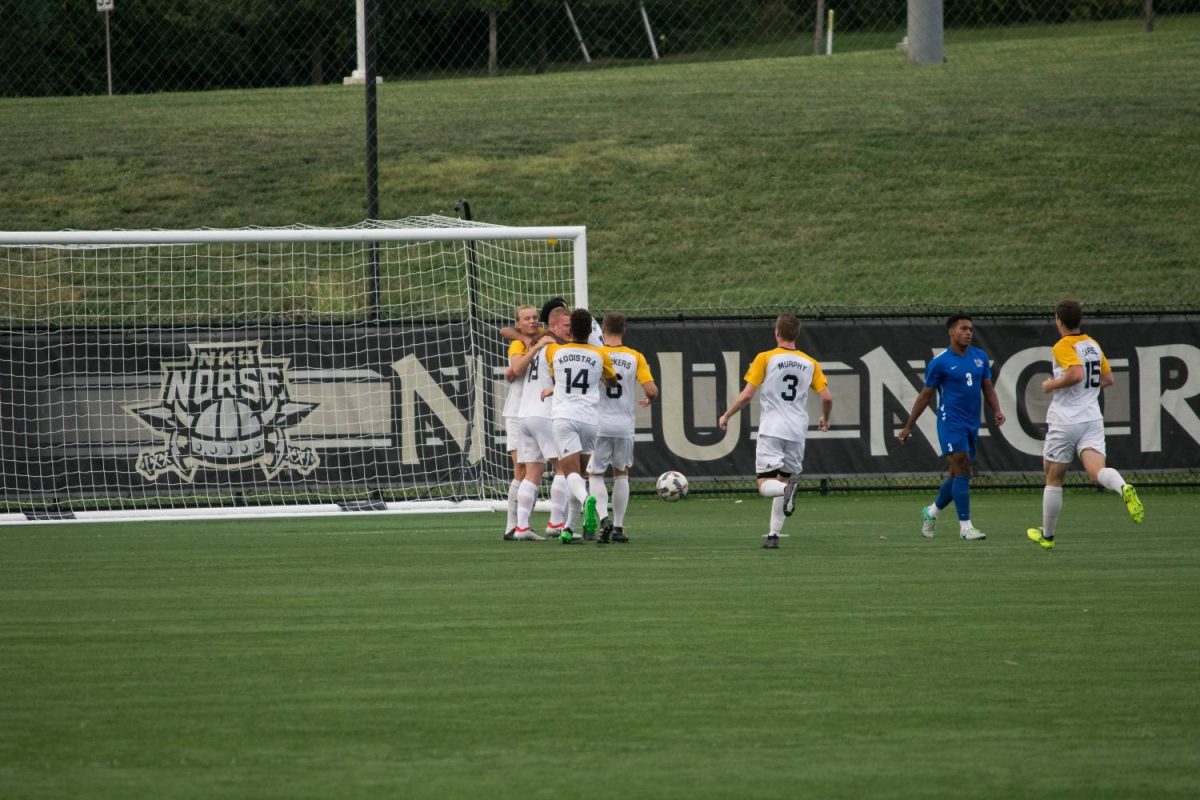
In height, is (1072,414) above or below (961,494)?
above

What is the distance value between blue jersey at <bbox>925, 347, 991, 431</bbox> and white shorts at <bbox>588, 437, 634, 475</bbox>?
290 cm

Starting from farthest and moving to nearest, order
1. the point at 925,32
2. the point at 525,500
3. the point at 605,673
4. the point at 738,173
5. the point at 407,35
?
the point at 925,32, the point at 407,35, the point at 738,173, the point at 525,500, the point at 605,673

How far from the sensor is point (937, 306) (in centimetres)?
2581

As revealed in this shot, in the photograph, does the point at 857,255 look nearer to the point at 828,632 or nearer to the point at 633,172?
the point at 633,172

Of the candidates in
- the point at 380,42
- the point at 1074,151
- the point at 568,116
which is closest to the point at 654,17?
the point at 568,116

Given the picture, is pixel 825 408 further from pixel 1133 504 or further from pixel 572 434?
pixel 1133 504

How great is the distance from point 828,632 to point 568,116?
30.3m

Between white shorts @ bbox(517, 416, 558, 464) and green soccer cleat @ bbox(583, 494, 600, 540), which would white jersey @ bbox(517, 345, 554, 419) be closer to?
white shorts @ bbox(517, 416, 558, 464)

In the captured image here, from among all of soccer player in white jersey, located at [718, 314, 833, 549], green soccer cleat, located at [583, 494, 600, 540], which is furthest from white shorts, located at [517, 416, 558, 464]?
soccer player in white jersey, located at [718, 314, 833, 549]

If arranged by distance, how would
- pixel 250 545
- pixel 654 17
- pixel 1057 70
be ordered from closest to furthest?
1. pixel 250 545
2. pixel 654 17
3. pixel 1057 70

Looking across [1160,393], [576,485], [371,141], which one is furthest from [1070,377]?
[371,141]

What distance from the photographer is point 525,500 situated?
14.2m

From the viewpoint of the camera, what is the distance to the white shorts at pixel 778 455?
44.1 feet

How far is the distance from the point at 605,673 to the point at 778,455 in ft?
20.3
